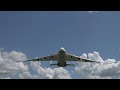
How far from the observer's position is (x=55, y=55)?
26.9m

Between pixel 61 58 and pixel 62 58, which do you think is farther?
pixel 61 58
